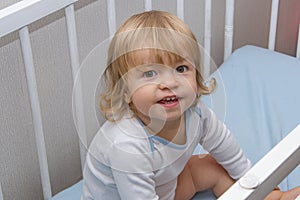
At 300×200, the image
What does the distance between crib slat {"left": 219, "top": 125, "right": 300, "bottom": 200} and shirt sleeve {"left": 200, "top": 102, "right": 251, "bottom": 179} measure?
25cm

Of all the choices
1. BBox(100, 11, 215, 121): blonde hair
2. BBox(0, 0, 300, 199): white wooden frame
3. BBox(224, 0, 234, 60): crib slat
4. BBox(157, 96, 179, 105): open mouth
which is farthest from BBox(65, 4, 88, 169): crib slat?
BBox(224, 0, 234, 60): crib slat

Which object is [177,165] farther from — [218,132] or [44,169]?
[44,169]

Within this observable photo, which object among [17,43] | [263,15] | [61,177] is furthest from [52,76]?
[263,15]

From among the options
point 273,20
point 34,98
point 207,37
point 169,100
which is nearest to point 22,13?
point 34,98

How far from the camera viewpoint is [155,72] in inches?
37.0

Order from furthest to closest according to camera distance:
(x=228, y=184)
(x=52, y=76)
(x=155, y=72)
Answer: (x=52, y=76), (x=228, y=184), (x=155, y=72)

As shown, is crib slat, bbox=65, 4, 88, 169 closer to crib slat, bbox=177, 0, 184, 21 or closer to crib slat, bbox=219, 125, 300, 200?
crib slat, bbox=177, 0, 184, 21

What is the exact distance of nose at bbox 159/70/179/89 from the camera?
0.92m

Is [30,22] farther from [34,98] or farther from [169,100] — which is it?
[169,100]

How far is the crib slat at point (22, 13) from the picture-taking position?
102 cm

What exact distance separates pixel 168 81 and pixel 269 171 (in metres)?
0.20

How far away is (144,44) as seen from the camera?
947mm

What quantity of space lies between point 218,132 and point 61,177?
0.43 m

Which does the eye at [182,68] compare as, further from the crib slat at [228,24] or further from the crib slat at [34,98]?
the crib slat at [228,24]
